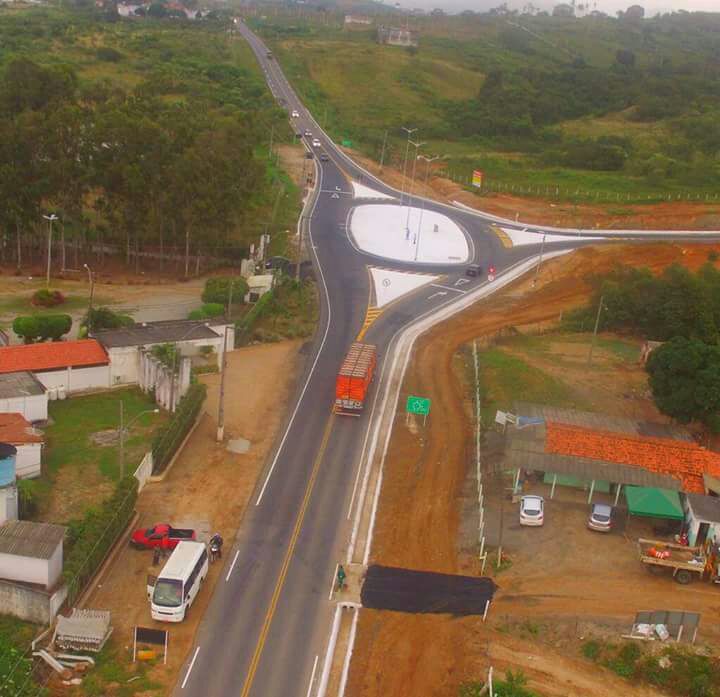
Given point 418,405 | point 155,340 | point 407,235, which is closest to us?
point 418,405

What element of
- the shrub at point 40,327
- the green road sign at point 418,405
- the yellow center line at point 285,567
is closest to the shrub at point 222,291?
the shrub at point 40,327

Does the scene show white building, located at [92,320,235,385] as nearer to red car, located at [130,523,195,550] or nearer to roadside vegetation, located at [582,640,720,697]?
red car, located at [130,523,195,550]

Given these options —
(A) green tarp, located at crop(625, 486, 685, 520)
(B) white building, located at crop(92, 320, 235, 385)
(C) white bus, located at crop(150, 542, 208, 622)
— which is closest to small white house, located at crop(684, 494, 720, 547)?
(A) green tarp, located at crop(625, 486, 685, 520)

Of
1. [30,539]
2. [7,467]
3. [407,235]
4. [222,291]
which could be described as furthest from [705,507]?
[407,235]

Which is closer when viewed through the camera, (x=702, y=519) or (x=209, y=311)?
(x=702, y=519)

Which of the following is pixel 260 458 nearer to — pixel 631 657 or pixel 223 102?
pixel 631 657

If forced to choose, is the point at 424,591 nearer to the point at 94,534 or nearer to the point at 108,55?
the point at 94,534

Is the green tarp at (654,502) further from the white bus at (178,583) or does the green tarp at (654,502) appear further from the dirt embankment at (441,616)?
the white bus at (178,583)
